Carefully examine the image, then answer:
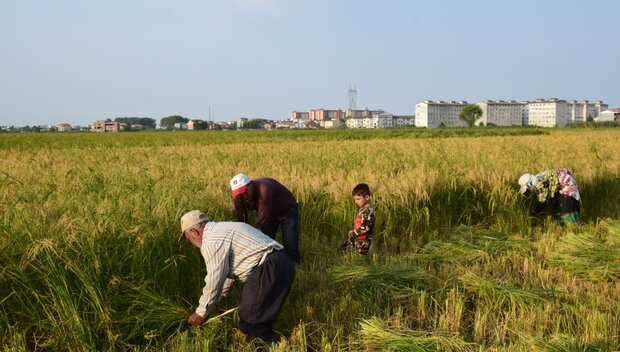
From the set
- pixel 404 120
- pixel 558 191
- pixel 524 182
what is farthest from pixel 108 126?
pixel 558 191

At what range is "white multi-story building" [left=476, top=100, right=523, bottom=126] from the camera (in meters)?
149

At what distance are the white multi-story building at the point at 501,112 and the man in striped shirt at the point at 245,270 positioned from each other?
154 meters

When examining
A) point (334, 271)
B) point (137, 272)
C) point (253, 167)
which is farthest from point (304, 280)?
point (253, 167)

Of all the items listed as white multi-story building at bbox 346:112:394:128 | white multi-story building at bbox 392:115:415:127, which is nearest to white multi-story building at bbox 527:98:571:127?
white multi-story building at bbox 392:115:415:127

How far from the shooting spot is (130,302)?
3574 mm

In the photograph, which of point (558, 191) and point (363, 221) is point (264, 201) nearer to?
point (363, 221)

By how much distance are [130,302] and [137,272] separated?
0.23 metres

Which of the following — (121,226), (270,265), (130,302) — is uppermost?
(121,226)

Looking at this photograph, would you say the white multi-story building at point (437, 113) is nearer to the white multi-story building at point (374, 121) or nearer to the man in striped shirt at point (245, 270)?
the white multi-story building at point (374, 121)

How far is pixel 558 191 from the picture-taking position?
24.0 ft

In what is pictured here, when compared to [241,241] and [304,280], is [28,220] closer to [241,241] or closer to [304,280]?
[241,241]

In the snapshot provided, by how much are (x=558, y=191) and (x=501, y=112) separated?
157923 millimetres

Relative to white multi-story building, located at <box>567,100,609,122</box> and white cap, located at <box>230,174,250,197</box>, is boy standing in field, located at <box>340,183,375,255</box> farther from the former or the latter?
white multi-story building, located at <box>567,100,609,122</box>

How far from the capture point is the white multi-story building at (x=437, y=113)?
148375 mm
